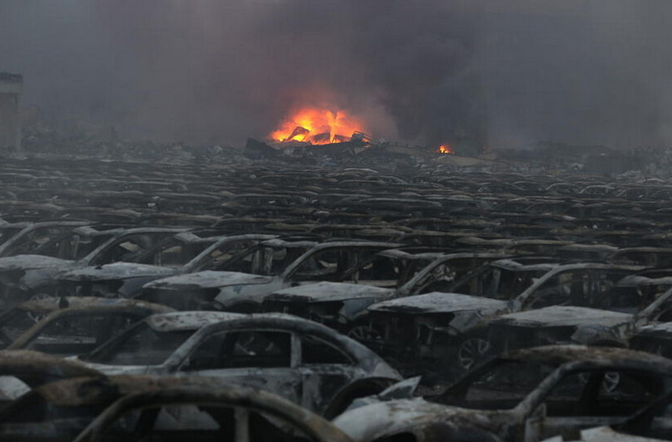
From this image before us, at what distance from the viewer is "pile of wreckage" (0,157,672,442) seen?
196 inches

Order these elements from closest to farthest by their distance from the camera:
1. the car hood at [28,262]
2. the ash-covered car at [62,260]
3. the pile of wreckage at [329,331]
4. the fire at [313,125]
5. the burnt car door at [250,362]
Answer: the pile of wreckage at [329,331], the burnt car door at [250,362], the ash-covered car at [62,260], the car hood at [28,262], the fire at [313,125]

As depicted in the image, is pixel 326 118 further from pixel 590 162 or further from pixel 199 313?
pixel 199 313

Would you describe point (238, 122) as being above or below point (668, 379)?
above

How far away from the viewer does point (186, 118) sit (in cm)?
7438

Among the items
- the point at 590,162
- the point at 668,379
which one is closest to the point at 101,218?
the point at 668,379

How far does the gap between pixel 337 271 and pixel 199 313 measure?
4.50 meters

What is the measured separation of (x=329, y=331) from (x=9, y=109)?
43799mm

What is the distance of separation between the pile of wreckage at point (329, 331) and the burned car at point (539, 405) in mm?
13

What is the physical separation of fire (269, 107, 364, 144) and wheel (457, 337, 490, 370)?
6670cm

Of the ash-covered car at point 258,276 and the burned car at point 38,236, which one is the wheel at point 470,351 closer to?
the ash-covered car at point 258,276

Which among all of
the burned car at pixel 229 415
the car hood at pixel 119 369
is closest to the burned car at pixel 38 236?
the car hood at pixel 119 369

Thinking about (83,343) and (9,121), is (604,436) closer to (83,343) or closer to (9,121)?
(83,343)

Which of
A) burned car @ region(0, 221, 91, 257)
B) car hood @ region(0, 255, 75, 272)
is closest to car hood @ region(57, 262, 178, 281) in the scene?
car hood @ region(0, 255, 75, 272)

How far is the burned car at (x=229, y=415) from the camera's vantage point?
4344 millimetres
